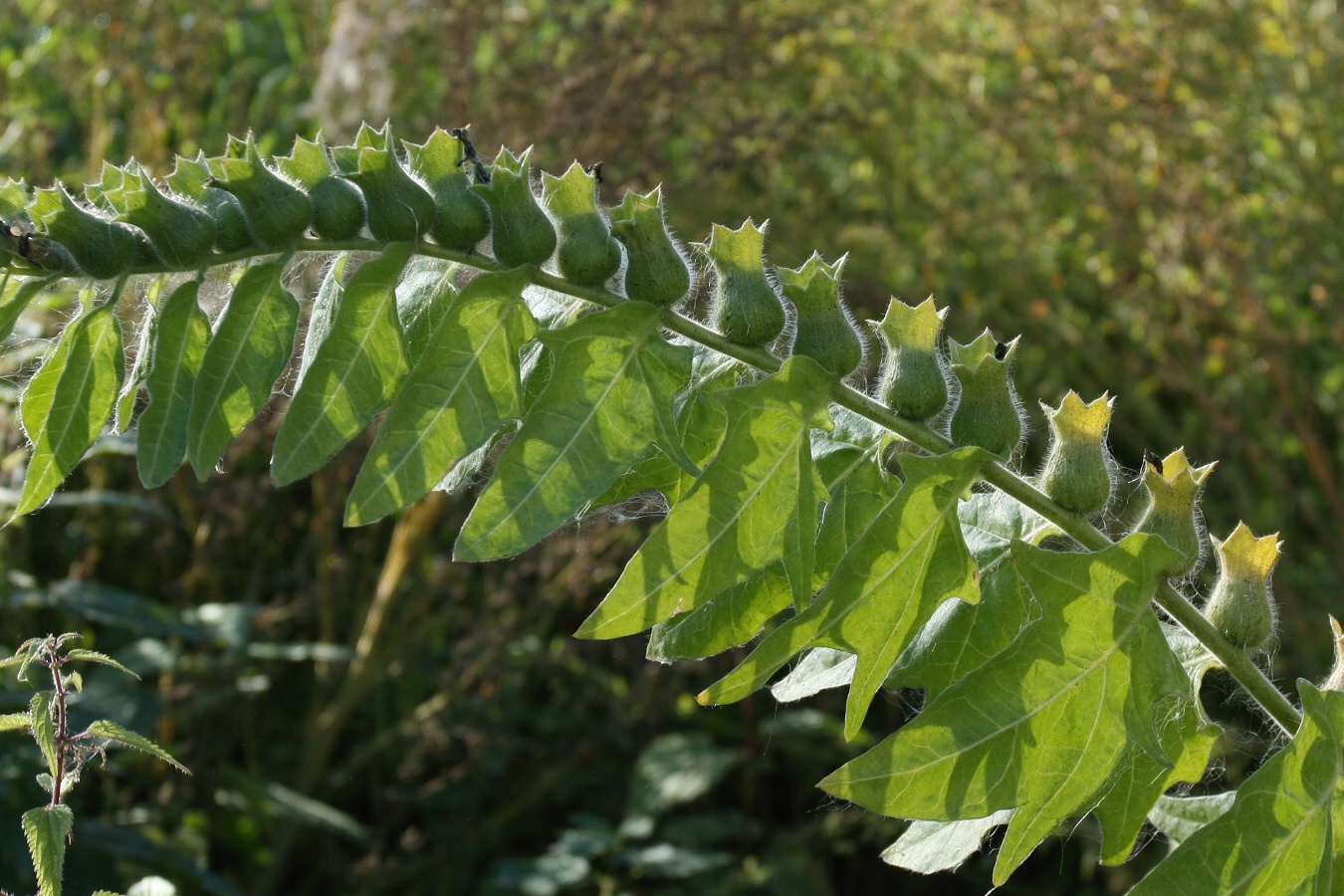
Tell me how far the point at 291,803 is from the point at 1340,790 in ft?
8.90

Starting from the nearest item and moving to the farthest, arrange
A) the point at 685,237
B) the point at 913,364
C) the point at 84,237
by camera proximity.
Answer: the point at 84,237, the point at 913,364, the point at 685,237

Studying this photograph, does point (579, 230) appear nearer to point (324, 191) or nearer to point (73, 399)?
point (324, 191)

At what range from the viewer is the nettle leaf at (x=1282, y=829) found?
1.05 meters

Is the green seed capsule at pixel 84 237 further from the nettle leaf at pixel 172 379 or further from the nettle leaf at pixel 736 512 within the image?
the nettle leaf at pixel 736 512

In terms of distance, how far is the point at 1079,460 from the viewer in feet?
3.66

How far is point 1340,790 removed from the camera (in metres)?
1.08

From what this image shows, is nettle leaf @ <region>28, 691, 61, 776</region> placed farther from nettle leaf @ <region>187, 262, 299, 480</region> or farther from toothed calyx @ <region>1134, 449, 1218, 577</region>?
toothed calyx @ <region>1134, 449, 1218, 577</region>

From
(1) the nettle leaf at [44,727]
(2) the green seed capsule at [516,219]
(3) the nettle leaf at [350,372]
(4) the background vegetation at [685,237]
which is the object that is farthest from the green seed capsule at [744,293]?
(4) the background vegetation at [685,237]

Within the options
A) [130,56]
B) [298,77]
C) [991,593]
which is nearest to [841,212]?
[298,77]

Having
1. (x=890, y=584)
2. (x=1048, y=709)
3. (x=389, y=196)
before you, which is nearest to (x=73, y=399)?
(x=389, y=196)

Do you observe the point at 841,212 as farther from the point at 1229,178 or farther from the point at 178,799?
the point at 178,799

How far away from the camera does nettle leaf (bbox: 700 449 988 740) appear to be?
1054 millimetres

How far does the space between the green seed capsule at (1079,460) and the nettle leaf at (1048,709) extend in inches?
3.3

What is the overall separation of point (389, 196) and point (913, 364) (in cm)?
43
